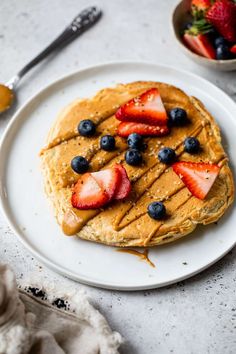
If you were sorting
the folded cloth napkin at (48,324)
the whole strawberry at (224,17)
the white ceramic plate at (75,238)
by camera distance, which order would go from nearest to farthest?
the folded cloth napkin at (48,324)
the white ceramic plate at (75,238)
the whole strawberry at (224,17)

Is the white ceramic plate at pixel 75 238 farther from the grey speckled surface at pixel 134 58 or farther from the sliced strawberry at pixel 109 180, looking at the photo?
the sliced strawberry at pixel 109 180

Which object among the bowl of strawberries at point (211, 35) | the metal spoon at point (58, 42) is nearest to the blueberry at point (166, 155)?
the bowl of strawberries at point (211, 35)

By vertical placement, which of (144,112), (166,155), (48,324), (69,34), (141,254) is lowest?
(141,254)

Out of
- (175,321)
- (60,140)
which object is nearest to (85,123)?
(60,140)

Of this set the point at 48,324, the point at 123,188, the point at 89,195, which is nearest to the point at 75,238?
the point at 89,195

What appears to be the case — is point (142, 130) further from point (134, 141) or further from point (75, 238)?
point (75, 238)

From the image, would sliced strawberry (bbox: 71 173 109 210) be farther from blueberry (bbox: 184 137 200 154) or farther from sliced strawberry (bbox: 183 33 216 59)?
sliced strawberry (bbox: 183 33 216 59)

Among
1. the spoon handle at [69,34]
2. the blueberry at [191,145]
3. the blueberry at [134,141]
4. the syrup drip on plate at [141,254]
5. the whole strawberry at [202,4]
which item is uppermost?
the spoon handle at [69,34]
